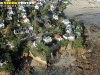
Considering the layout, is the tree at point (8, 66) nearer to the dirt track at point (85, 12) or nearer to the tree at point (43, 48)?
the tree at point (43, 48)

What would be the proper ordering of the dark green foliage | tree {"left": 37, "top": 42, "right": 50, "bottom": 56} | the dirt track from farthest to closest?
the dirt track
the dark green foliage
tree {"left": 37, "top": 42, "right": 50, "bottom": 56}

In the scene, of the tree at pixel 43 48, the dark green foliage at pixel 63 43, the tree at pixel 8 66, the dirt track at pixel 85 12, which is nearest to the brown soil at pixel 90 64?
the dark green foliage at pixel 63 43

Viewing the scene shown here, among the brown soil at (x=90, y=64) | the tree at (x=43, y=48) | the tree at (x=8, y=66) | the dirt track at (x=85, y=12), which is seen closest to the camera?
the tree at (x=8, y=66)

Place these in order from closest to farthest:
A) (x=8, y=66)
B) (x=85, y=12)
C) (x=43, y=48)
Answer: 1. (x=8, y=66)
2. (x=43, y=48)
3. (x=85, y=12)

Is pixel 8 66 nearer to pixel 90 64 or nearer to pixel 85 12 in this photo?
pixel 90 64

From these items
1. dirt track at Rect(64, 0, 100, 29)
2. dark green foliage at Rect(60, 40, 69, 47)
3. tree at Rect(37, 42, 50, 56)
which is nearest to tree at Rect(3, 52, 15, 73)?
tree at Rect(37, 42, 50, 56)

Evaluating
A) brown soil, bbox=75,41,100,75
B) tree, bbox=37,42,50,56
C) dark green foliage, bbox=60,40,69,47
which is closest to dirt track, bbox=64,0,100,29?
brown soil, bbox=75,41,100,75

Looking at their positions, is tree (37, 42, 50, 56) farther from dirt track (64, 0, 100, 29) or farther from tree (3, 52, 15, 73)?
dirt track (64, 0, 100, 29)

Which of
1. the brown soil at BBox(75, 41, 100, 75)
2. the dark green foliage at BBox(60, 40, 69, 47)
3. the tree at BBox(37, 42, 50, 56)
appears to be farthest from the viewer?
the dark green foliage at BBox(60, 40, 69, 47)

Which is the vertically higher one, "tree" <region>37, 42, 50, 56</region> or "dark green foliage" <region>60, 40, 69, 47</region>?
"tree" <region>37, 42, 50, 56</region>

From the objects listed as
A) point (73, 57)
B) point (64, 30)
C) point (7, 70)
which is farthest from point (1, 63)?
point (64, 30)

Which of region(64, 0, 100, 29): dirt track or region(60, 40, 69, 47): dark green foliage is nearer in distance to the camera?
region(60, 40, 69, 47): dark green foliage

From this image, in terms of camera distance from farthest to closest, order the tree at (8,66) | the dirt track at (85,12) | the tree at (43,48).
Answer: the dirt track at (85,12) < the tree at (43,48) < the tree at (8,66)

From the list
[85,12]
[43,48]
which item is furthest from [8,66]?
[85,12]
